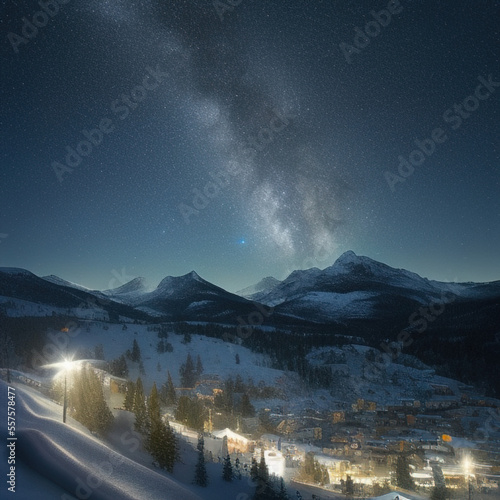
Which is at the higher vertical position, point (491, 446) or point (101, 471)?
point (101, 471)

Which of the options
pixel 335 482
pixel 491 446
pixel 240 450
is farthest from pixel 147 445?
pixel 491 446

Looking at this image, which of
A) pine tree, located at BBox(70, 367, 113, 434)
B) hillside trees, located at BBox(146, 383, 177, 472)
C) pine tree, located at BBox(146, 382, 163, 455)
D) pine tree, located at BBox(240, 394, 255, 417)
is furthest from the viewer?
pine tree, located at BBox(240, 394, 255, 417)

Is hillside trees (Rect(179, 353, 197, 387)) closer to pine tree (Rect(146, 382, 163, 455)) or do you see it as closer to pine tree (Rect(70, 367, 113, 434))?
pine tree (Rect(70, 367, 113, 434))

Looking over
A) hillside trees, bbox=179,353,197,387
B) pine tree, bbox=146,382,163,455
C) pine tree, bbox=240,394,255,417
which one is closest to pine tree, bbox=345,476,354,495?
pine tree, bbox=146,382,163,455

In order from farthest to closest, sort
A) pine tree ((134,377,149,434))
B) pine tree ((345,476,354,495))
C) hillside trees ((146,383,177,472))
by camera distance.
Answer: pine tree ((345,476,354,495)) → pine tree ((134,377,149,434)) → hillside trees ((146,383,177,472))

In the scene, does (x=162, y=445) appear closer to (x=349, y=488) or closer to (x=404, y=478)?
(x=349, y=488)

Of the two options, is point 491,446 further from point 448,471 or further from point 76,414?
point 76,414

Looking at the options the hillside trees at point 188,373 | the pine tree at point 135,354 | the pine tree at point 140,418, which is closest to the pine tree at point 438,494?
the pine tree at point 140,418

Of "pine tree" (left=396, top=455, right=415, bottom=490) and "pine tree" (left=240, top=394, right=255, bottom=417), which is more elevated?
"pine tree" (left=396, top=455, right=415, bottom=490)

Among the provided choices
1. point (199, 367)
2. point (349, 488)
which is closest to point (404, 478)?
point (349, 488)

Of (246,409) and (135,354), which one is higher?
(135,354)

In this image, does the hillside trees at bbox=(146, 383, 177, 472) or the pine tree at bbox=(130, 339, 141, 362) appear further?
the pine tree at bbox=(130, 339, 141, 362)
